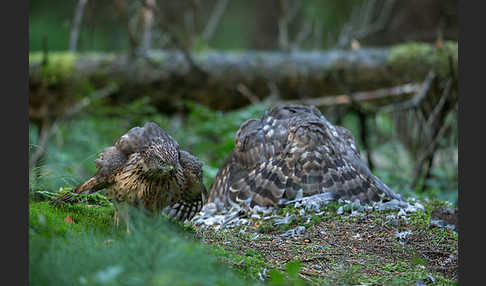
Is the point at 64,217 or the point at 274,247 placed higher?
the point at 64,217

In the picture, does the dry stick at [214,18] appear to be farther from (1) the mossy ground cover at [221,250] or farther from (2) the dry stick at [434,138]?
(1) the mossy ground cover at [221,250]

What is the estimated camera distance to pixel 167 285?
4.95 ft

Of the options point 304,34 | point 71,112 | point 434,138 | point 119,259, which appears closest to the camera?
point 119,259

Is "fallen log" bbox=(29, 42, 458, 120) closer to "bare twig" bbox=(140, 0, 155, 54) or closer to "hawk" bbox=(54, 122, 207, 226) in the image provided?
"bare twig" bbox=(140, 0, 155, 54)

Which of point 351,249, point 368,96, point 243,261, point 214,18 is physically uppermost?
point 214,18

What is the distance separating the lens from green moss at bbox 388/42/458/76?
7.24 m

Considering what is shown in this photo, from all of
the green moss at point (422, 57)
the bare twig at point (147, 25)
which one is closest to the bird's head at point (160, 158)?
the green moss at point (422, 57)

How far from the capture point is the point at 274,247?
3240 mm

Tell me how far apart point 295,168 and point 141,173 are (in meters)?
1.55

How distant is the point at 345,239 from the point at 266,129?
1.47 m

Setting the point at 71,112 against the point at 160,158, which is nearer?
the point at 160,158

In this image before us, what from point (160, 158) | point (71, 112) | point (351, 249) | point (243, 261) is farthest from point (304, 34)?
point (243, 261)

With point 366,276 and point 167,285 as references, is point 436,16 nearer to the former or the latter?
point 366,276

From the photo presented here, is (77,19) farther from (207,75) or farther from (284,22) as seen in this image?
(284,22)
